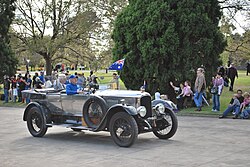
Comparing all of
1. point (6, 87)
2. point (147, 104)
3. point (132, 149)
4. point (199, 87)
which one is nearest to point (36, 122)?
point (147, 104)

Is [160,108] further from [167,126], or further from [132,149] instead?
[132,149]

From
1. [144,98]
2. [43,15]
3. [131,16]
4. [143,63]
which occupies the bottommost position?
[144,98]

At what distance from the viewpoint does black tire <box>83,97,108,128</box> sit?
12141mm

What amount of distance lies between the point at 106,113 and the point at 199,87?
9.06 meters

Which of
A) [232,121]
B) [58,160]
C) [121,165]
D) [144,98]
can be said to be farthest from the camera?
[232,121]

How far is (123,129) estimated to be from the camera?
11648mm

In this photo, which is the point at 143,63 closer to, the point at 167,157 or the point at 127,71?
the point at 127,71

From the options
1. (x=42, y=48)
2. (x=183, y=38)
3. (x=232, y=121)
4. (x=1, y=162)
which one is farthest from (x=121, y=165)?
(x=42, y=48)

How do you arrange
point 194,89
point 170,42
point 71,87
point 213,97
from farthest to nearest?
point 170,42
point 194,89
point 213,97
point 71,87

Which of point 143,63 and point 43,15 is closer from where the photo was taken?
point 143,63

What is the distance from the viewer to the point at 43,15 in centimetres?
3628

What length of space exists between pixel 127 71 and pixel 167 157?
12.7 meters

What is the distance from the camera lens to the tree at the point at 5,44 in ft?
101

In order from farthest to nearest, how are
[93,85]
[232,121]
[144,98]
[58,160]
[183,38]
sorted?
[183,38], [232,121], [93,85], [144,98], [58,160]
